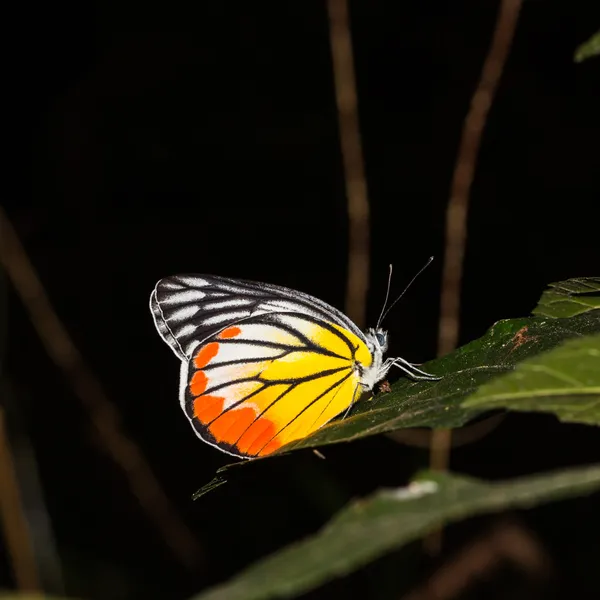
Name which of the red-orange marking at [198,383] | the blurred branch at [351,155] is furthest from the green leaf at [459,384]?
the blurred branch at [351,155]

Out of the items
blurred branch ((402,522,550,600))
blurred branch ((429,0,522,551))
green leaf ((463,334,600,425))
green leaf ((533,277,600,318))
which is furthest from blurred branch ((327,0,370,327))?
green leaf ((463,334,600,425))

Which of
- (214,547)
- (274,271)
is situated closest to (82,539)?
(214,547)

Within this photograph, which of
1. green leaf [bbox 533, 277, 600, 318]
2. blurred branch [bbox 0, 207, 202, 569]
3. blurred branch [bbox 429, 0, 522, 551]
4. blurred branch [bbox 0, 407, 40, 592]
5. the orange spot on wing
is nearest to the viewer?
green leaf [bbox 533, 277, 600, 318]

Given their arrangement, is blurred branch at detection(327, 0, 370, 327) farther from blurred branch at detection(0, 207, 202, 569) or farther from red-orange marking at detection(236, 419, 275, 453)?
red-orange marking at detection(236, 419, 275, 453)

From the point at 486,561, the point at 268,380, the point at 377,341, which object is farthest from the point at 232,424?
the point at 486,561

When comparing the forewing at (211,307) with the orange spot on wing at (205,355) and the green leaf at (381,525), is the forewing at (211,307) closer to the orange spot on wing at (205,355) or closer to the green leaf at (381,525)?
the orange spot on wing at (205,355)
